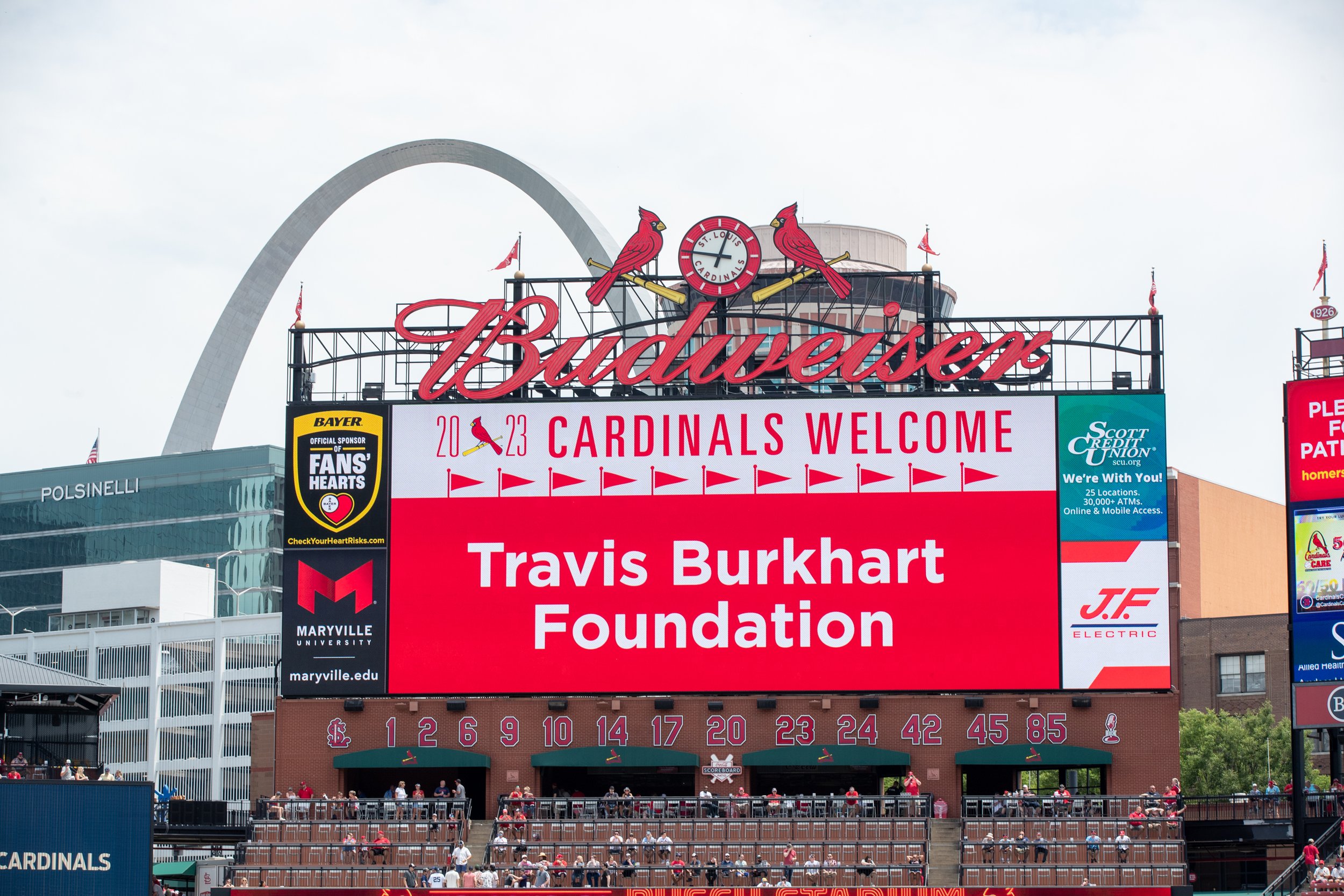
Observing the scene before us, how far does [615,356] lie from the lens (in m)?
47.2

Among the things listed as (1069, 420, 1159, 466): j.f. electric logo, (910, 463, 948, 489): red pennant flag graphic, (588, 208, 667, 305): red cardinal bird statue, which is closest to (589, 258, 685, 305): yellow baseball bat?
(588, 208, 667, 305): red cardinal bird statue

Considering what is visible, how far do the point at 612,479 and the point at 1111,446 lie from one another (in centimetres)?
1162

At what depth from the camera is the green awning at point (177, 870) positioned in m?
56.4

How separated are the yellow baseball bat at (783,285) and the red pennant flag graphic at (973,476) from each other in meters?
6.07

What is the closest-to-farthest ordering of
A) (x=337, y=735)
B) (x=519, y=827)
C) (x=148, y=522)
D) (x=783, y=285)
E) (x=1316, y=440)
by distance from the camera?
(x=519, y=827), (x=1316, y=440), (x=337, y=735), (x=783, y=285), (x=148, y=522)

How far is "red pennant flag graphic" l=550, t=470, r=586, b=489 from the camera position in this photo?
152ft

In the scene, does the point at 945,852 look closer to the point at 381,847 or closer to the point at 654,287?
the point at 381,847

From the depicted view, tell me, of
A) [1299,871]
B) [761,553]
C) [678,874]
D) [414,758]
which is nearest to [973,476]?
[761,553]

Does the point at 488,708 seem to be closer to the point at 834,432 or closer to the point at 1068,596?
the point at 834,432

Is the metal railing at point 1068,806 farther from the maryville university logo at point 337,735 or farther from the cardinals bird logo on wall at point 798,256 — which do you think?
the maryville university logo at point 337,735

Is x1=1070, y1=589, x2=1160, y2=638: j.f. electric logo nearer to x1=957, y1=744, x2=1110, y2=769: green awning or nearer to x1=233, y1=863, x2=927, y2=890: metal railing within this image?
x1=957, y1=744, x2=1110, y2=769: green awning

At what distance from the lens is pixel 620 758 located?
45.1m

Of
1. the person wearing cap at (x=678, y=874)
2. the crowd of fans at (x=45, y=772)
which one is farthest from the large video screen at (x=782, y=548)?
the crowd of fans at (x=45, y=772)

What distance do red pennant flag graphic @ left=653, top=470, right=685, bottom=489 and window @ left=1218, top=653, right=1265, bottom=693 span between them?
3950 centimetres
